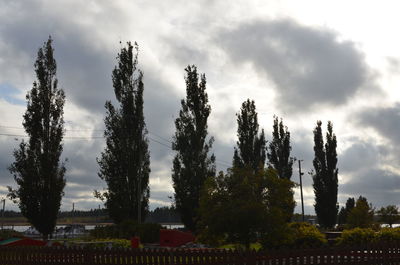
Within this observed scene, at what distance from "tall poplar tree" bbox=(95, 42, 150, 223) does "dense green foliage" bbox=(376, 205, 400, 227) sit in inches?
1907

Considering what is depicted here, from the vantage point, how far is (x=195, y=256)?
13.1m

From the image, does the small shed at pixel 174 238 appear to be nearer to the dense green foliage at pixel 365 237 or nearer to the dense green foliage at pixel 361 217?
the dense green foliage at pixel 365 237

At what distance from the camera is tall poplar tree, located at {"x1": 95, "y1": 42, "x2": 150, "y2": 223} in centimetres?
3656

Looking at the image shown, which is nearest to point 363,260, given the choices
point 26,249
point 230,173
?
point 230,173

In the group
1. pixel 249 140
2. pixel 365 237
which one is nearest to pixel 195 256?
pixel 365 237

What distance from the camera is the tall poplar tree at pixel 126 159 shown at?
3656 centimetres

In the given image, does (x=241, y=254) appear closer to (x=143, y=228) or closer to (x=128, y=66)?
(x=143, y=228)

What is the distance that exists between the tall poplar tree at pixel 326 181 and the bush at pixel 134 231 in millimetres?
26401

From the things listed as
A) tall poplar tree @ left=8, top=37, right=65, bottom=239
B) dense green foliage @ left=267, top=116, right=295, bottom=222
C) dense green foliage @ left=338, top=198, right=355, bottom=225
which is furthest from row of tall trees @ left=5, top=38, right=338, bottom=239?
dense green foliage @ left=338, top=198, right=355, bottom=225

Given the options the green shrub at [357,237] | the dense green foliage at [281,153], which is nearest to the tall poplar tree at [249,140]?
the dense green foliage at [281,153]

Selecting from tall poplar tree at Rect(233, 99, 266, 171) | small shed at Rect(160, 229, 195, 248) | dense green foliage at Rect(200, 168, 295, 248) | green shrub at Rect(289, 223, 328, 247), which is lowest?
green shrub at Rect(289, 223, 328, 247)

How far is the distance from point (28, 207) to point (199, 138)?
15.2 metres

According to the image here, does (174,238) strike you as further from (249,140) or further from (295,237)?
(249,140)

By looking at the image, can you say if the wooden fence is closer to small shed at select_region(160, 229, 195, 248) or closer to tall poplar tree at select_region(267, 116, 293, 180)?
small shed at select_region(160, 229, 195, 248)
